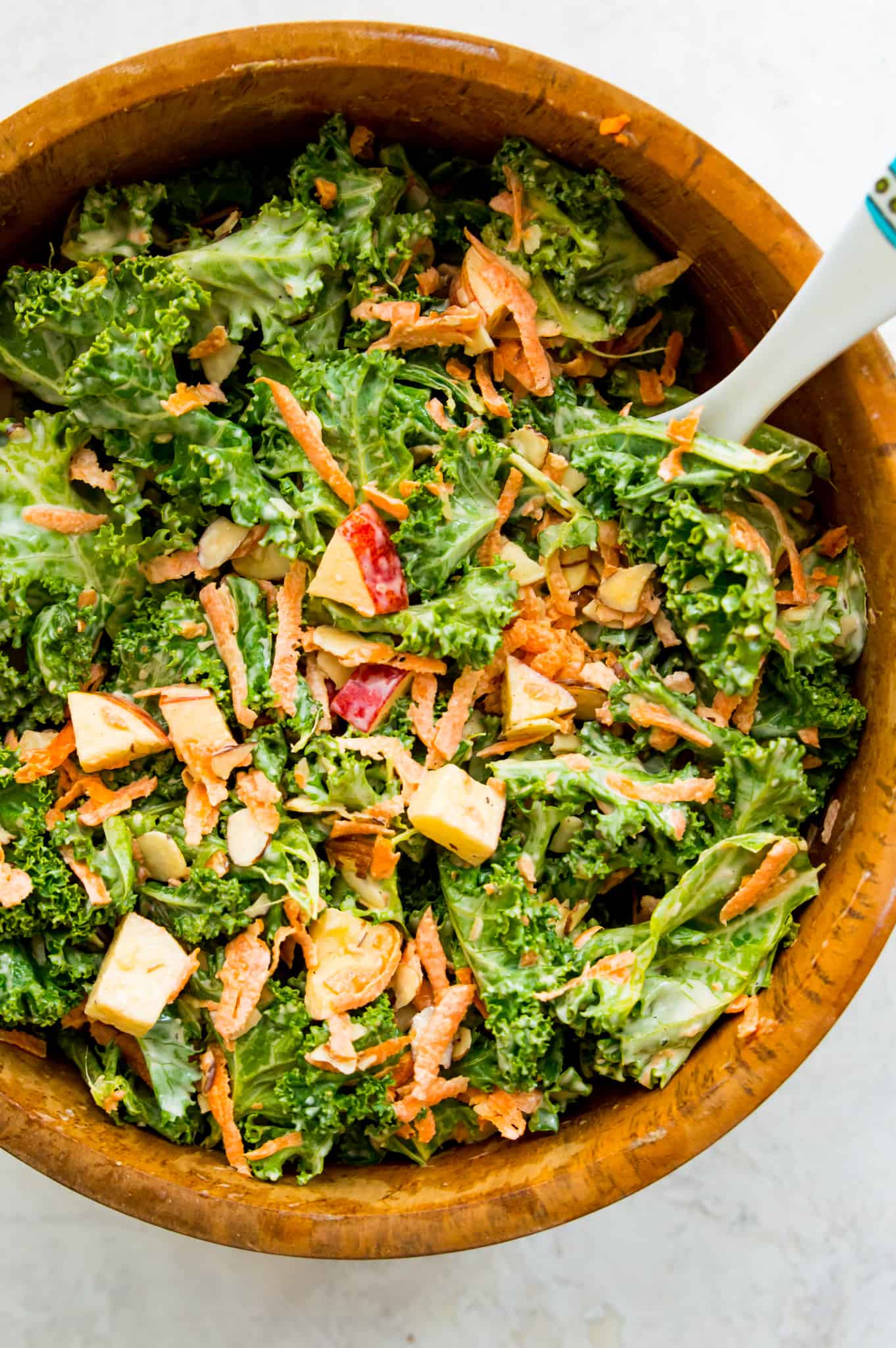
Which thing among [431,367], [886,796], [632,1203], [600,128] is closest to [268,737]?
[431,367]

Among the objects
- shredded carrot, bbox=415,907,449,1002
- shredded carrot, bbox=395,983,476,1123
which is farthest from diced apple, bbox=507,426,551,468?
shredded carrot, bbox=395,983,476,1123

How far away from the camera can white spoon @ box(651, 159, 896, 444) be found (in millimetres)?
2100

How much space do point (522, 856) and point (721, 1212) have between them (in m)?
1.33

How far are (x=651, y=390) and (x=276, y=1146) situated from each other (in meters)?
1.79

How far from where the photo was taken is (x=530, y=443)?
2520 millimetres

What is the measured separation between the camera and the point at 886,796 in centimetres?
234

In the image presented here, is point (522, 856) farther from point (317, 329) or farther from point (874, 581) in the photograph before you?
point (317, 329)

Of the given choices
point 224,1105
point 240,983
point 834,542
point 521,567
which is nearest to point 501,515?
point 521,567

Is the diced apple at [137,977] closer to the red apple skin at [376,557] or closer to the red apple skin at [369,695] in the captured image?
the red apple skin at [369,695]

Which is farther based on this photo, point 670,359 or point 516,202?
point 670,359

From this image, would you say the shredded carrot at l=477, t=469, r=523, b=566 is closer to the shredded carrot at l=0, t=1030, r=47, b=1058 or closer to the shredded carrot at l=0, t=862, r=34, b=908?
the shredded carrot at l=0, t=862, r=34, b=908

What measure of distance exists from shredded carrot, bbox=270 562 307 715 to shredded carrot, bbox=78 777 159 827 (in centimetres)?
32

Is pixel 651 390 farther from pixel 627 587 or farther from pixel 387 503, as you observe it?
pixel 387 503

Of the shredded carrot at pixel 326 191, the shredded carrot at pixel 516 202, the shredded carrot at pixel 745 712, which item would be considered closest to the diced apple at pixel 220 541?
the shredded carrot at pixel 326 191
